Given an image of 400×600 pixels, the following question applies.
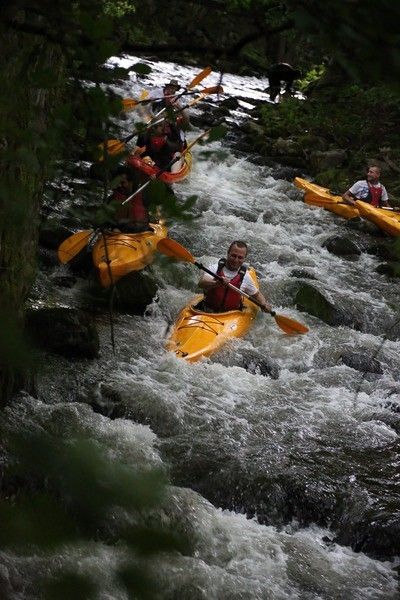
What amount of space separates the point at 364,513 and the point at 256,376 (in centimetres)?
167

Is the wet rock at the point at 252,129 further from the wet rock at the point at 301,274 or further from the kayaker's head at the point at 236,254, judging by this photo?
the kayaker's head at the point at 236,254

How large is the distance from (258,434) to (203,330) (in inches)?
46.5

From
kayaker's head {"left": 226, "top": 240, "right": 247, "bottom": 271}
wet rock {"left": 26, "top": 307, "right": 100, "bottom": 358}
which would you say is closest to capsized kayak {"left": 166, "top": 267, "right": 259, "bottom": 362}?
kayaker's head {"left": 226, "top": 240, "right": 247, "bottom": 271}

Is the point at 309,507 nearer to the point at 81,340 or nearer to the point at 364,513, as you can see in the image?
the point at 364,513

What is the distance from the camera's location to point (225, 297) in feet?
19.5

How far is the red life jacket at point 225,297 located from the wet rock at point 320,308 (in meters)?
1.05

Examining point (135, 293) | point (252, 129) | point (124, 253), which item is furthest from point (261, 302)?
point (252, 129)

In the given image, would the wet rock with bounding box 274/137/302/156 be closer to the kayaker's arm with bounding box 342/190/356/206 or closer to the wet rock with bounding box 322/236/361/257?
the kayaker's arm with bounding box 342/190/356/206

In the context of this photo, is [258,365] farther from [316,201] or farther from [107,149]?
[316,201]

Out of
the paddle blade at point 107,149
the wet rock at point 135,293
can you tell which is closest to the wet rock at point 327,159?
the wet rock at point 135,293

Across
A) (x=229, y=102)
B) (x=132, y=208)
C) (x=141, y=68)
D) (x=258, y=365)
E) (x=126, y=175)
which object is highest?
(x=141, y=68)

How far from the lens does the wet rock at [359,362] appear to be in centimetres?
580

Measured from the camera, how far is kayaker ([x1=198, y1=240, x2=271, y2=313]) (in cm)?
591

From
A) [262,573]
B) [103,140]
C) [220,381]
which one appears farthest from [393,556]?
[103,140]
